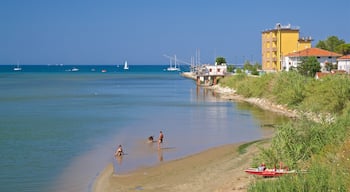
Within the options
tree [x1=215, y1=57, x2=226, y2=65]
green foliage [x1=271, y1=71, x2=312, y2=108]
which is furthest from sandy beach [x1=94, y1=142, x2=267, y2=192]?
tree [x1=215, y1=57, x2=226, y2=65]

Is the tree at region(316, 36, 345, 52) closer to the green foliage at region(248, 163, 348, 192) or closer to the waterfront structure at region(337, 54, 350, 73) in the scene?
the waterfront structure at region(337, 54, 350, 73)

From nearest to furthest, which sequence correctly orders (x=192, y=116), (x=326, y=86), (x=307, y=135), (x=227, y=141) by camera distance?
1. (x=307, y=135)
2. (x=227, y=141)
3. (x=326, y=86)
4. (x=192, y=116)

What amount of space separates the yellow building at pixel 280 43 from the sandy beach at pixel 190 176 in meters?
60.4

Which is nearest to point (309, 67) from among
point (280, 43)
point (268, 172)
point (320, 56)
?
point (320, 56)

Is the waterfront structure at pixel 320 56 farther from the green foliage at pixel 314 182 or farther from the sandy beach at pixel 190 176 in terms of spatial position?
the green foliage at pixel 314 182

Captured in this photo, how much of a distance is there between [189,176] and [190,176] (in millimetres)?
42

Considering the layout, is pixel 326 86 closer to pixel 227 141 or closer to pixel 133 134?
pixel 227 141

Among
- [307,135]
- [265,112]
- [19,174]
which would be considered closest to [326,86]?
[265,112]

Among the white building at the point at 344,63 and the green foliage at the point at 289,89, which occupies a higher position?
the white building at the point at 344,63

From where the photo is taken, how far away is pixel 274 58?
281 feet

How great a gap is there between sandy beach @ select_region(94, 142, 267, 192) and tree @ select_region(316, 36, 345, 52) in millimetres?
74705

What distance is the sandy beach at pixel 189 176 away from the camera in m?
18.1

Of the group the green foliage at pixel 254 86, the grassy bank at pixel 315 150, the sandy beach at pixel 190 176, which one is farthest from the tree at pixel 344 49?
the sandy beach at pixel 190 176

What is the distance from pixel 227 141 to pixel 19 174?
13.0m
